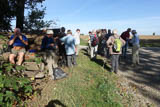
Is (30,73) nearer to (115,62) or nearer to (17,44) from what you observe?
(17,44)

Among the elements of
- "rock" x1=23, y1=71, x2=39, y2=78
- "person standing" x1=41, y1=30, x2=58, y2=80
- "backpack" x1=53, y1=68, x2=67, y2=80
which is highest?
"person standing" x1=41, y1=30, x2=58, y2=80

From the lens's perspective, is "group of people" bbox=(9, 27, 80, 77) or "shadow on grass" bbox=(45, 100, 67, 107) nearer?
"shadow on grass" bbox=(45, 100, 67, 107)

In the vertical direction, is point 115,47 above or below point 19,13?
below

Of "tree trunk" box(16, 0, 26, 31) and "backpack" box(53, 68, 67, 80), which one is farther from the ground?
"tree trunk" box(16, 0, 26, 31)

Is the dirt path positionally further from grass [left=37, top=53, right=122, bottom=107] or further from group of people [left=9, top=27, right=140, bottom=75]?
grass [left=37, top=53, right=122, bottom=107]

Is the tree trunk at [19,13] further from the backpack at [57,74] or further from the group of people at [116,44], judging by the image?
the backpack at [57,74]

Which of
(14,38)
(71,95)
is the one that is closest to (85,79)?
(71,95)

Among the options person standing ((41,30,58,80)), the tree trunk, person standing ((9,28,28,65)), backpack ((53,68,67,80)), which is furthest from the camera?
the tree trunk

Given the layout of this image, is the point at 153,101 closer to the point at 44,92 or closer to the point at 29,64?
the point at 44,92

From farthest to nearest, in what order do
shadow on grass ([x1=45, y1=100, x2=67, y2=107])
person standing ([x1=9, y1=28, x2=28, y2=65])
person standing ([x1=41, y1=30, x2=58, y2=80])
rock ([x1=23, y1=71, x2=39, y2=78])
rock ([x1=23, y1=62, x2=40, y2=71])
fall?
1. person standing ([x1=41, y1=30, x2=58, y2=80])
2. rock ([x1=23, y1=62, x2=40, y2=71])
3. person standing ([x1=9, y1=28, x2=28, y2=65])
4. rock ([x1=23, y1=71, x2=39, y2=78])
5. shadow on grass ([x1=45, y1=100, x2=67, y2=107])

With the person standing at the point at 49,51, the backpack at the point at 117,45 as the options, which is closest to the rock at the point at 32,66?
the person standing at the point at 49,51

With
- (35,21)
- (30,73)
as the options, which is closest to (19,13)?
(35,21)

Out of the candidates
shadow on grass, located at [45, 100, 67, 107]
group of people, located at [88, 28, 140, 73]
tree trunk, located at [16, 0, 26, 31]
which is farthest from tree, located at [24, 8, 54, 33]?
shadow on grass, located at [45, 100, 67, 107]

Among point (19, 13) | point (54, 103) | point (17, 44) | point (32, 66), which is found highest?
point (19, 13)
